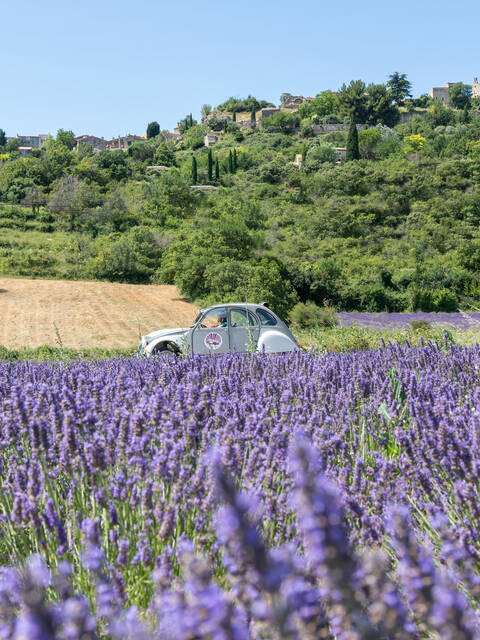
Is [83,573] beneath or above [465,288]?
above

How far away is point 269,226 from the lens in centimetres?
3894

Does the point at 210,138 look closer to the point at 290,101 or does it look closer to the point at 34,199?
the point at 290,101

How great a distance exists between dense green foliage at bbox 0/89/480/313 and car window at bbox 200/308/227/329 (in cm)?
932

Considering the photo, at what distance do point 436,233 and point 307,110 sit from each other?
77092 millimetres

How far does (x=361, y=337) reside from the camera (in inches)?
408

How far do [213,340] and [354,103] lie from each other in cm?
10454

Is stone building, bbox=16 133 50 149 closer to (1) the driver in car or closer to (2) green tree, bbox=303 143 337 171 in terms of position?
(2) green tree, bbox=303 143 337 171

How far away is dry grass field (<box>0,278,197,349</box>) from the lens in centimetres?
1709

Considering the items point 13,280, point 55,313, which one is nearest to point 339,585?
point 55,313

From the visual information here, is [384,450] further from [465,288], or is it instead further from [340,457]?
[465,288]

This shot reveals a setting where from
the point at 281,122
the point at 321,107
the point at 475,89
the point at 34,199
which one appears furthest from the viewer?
the point at 475,89

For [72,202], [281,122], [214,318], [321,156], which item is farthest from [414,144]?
[214,318]

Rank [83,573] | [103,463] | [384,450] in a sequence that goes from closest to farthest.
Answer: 1. [83,573]
2. [103,463]
3. [384,450]

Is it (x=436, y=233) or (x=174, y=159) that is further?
(x=174, y=159)
